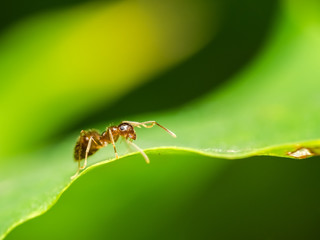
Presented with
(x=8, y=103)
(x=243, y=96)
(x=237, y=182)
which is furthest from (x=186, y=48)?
(x=237, y=182)

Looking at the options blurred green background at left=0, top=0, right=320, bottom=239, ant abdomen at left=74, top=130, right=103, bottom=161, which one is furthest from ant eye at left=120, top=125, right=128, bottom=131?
blurred green background at left=0, top=0, right=320, bottom=239

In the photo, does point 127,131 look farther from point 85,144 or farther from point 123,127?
point 85,144

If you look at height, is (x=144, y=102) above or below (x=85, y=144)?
above

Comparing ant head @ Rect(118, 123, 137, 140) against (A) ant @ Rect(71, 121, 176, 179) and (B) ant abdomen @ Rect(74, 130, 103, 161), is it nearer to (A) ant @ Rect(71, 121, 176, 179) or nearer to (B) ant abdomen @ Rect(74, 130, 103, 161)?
(A) ant @ Rect(71, 121, 176, 179)

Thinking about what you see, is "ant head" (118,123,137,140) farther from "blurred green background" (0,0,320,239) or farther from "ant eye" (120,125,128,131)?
"blurred green background" (0,0,320,239)

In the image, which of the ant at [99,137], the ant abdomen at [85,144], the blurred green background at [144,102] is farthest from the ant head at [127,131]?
the blurred green background at [144,102]

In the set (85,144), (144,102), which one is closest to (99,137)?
(85,144)

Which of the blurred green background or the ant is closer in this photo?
the blurred green background

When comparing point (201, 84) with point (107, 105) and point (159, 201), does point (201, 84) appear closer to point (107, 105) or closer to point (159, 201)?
point (107, 105)
